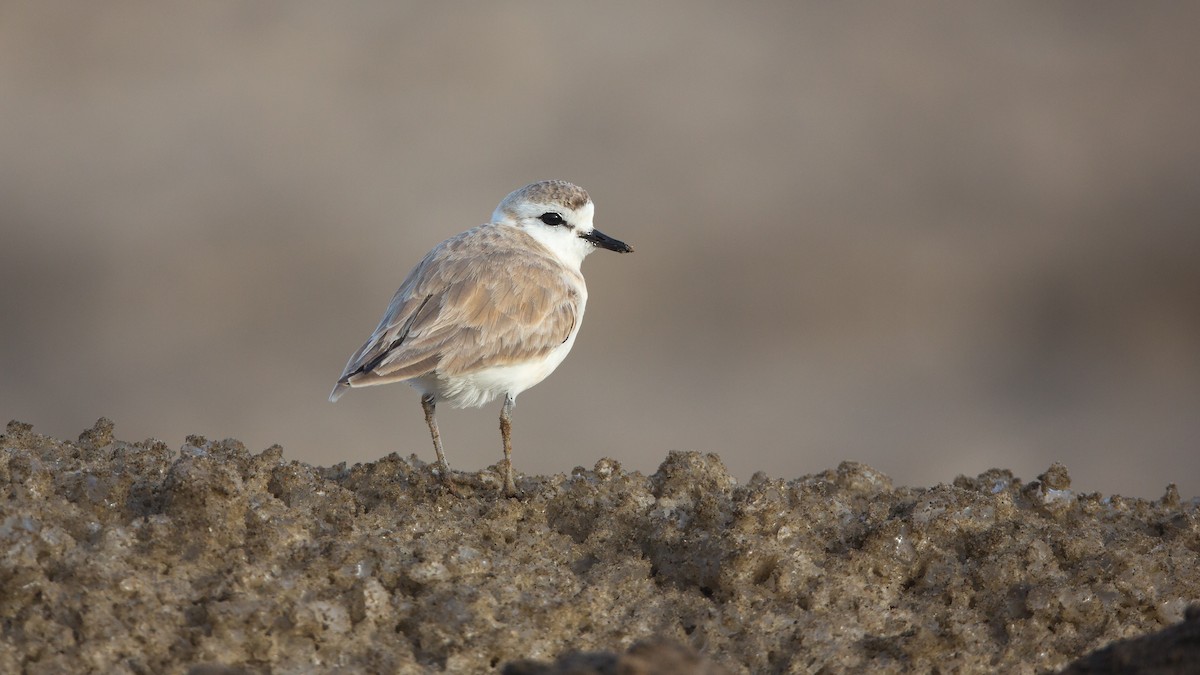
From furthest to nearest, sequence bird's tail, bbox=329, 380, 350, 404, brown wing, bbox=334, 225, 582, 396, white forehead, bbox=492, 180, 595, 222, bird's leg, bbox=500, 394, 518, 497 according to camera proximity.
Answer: white forehead, bbox=492, 180, 595, 222 → brown wing, bbox=334, 225, 582, 396 → bird's tail, bbox=329, 380, 350, 404 → bird's leg, bbox=500, 394, 518, 497

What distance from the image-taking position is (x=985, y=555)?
5465 mm

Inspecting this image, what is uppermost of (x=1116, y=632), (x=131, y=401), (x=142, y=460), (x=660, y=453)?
(x=131, y=401)

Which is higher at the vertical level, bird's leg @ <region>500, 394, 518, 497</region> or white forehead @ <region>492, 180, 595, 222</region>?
white forehead @ <region>492, 180, 595, 222</region>

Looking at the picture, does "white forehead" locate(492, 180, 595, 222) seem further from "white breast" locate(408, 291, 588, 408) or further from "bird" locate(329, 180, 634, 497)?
"white breast" locate(408, 291, 588, 408)

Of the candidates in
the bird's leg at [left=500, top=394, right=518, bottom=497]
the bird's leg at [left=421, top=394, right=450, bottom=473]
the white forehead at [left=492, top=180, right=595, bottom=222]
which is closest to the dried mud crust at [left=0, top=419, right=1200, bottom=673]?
the bird's leg at [left=500, top=394, right=518, bottom=497]

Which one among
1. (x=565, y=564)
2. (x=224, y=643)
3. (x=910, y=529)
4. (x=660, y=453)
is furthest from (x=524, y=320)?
(x=660, y=453)

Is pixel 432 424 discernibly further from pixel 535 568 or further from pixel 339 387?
pixel 535 568

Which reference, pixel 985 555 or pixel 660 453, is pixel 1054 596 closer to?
pixel 985 555

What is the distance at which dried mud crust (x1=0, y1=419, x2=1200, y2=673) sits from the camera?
437 cm

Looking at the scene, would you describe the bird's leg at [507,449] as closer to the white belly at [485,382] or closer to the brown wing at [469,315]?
the white belly at [485,382]

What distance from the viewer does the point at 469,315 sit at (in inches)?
262

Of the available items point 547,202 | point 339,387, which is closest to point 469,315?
point 339,387

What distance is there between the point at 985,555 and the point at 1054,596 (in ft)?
1.27

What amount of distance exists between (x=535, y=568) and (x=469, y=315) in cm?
190
